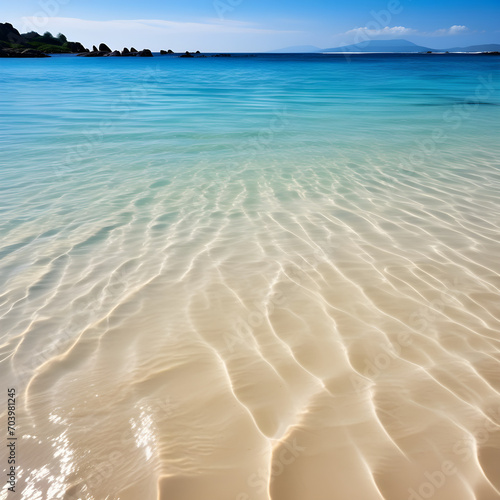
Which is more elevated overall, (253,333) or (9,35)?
(253,333)

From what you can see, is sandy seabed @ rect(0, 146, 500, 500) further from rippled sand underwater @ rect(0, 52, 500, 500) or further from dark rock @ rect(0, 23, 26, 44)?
dark rock @ rect(0, 23, 26, 44)

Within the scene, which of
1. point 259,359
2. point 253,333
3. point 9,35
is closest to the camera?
point 259,359

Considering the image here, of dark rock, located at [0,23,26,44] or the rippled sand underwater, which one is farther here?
dark rock, located at [0,23,26,44]

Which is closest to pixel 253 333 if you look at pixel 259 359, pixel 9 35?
pixel 259 359

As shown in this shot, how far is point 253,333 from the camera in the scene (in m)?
2.75

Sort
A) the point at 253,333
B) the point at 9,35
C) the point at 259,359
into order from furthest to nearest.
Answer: the point at 9,35 → the point at 253,333 → the point at 259,359

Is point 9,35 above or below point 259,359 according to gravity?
below

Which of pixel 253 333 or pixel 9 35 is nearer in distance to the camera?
pixel 253 333

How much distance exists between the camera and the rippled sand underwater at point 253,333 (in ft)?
5.96

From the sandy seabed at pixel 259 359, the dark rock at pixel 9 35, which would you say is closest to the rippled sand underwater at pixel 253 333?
the sandy seabed at pixel 259 359

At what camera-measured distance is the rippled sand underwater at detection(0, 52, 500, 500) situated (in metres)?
1.82

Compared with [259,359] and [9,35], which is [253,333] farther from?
[9,35]

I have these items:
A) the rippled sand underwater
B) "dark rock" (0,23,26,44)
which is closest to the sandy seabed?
the rippled sand underwater

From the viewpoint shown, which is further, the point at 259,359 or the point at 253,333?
the point at 253,333
